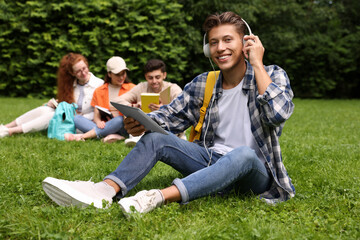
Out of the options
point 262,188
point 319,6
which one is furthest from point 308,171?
point 319,6

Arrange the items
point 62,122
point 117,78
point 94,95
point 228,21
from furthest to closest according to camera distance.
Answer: point 94,95 < point 117,78 < point 62,122 < point 228,21

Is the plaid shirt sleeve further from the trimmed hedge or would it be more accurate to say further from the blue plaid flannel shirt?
the trimmed hedge

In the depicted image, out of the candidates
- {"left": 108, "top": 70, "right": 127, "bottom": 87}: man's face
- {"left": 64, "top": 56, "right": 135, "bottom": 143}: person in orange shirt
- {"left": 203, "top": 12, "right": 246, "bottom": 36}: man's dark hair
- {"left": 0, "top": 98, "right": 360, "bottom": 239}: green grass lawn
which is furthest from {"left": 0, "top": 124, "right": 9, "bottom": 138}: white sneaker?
{"left": 203, "top": 12, "right": 246, "bottom": 36}: man's dark hair

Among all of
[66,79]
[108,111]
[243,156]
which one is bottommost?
[108,111]

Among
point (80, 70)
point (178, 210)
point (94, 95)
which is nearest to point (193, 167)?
point (178, 210)

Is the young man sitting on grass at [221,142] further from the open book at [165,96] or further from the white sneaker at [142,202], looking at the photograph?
the open book at [165,96]

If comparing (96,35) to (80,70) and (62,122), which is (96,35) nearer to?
(80,70)

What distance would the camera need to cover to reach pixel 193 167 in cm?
276

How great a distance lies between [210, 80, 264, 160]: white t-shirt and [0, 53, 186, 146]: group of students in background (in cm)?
247

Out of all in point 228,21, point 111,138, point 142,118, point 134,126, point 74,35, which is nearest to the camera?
point 142,118

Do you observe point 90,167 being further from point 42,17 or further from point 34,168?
point 42,17

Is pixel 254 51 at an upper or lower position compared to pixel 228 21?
lower

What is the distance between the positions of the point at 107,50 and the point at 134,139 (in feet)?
28.4

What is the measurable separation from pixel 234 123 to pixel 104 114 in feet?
11.0
